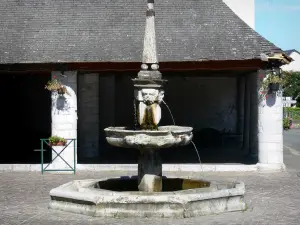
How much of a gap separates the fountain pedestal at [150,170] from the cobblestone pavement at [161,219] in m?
1.16

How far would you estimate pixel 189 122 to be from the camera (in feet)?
80.8

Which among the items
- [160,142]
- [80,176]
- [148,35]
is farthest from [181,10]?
[160,142]

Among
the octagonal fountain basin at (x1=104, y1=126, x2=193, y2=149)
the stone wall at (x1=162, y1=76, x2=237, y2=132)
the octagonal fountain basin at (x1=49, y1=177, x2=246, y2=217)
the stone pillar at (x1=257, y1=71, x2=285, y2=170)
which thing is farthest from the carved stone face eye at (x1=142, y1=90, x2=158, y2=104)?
the stone wall at (x1=162, y1=76, x2=237, y2=132)

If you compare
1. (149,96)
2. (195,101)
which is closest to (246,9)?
(195,101)

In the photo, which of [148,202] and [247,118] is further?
[247,118]

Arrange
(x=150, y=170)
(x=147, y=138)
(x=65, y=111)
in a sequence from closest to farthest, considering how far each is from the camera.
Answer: (x=147, y=138), (x=150, y=170), (x=65, y=111)

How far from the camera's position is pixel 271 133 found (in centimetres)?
1491

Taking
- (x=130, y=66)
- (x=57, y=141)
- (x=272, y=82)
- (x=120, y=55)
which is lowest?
(x=57, y=141)

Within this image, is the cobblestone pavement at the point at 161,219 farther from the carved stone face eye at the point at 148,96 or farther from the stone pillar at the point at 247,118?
the stone pillar at the point at 247,118

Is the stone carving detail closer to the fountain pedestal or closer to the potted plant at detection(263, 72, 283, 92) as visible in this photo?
the fountain pedestal

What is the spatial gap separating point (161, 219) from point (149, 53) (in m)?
2.79

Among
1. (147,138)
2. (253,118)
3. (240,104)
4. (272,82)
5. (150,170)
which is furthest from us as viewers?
(240,104)

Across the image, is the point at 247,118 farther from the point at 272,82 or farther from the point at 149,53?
the point at 149,53

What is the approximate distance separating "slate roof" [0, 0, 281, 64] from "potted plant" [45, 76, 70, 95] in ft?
1.83
